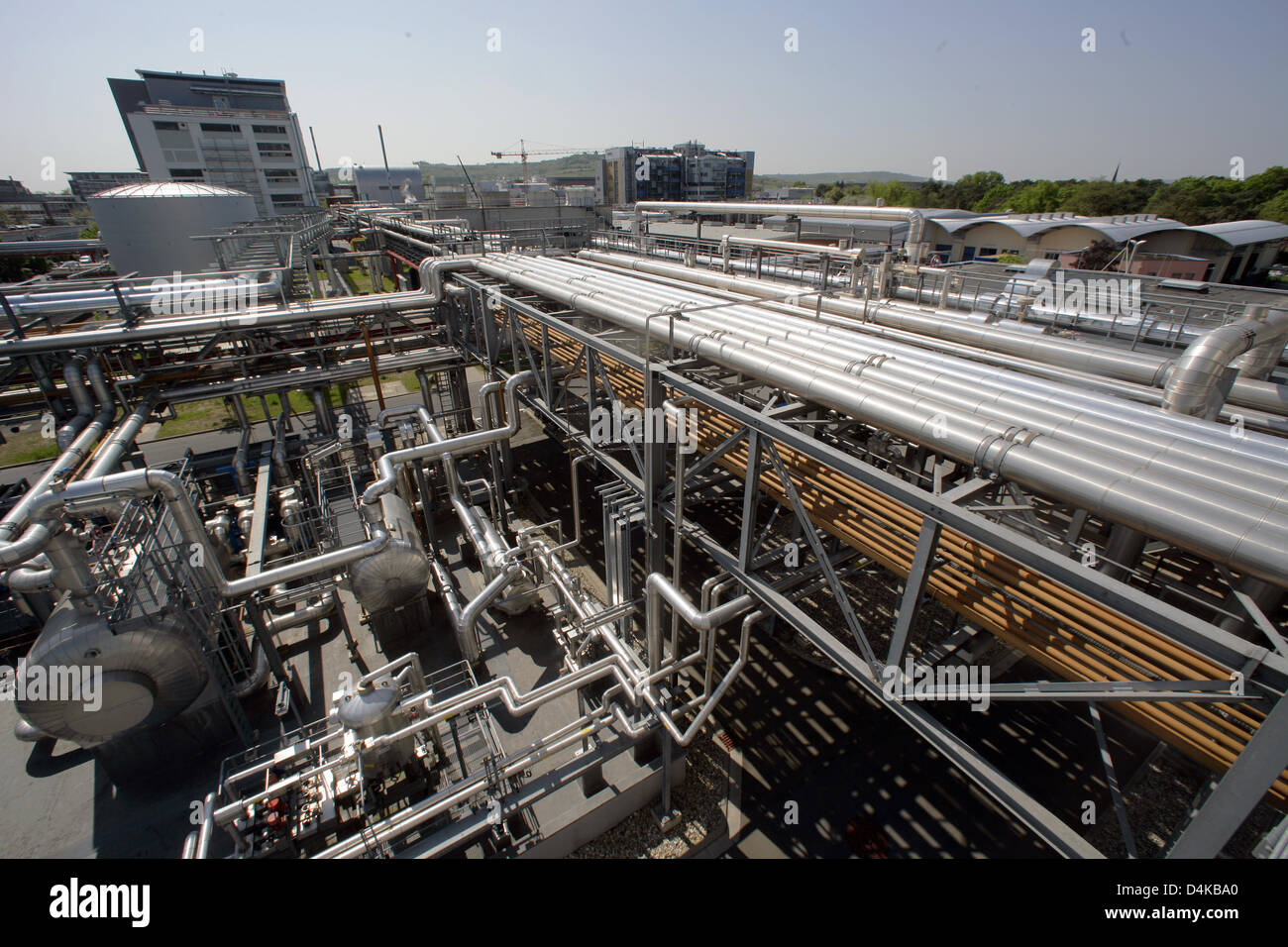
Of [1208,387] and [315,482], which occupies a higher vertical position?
[1208,387]

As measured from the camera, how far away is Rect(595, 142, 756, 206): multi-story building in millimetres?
84562

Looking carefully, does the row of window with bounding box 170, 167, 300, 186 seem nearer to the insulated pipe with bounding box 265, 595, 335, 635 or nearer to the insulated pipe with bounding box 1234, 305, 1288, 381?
the insulated pipe with bounding box 265, 595, 335, 635

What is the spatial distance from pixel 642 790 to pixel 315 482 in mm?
11306

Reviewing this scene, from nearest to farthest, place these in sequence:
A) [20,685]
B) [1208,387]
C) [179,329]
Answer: [1208,387] < [20,685] < [179,329]

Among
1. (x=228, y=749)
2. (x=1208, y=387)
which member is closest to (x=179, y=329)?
(x=228, y=749)

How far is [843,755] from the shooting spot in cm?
1001

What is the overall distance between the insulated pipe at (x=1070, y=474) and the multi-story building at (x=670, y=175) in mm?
83406

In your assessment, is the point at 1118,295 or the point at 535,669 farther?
the point at 1118,295

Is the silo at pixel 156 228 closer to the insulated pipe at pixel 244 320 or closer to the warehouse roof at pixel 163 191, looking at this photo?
the warehouse roof at pixel 163 191

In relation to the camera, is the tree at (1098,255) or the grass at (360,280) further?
the grass at (360,280)

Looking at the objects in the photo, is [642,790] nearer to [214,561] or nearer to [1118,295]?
[214,561]

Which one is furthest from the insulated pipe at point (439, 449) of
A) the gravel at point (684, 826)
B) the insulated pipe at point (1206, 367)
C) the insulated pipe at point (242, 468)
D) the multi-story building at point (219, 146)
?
the multi-story building at point (219, 146)

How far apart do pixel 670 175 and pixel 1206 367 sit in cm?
9409

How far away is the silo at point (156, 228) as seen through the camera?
71.3 feet
